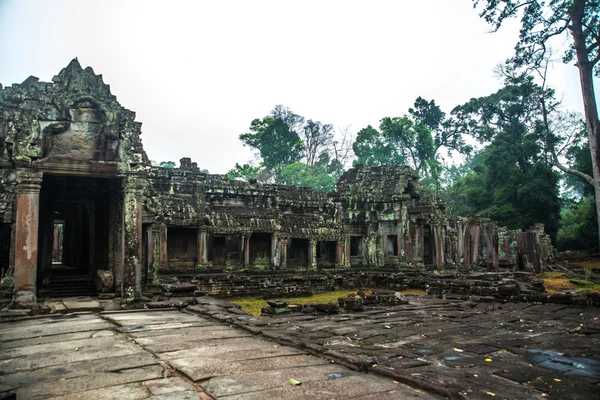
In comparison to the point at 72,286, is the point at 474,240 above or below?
above

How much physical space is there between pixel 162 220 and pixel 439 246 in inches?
500

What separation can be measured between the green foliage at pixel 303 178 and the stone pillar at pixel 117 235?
121 ft

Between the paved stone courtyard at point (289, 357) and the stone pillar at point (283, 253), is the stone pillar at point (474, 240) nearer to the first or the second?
the stone pillar at point (283, 253)

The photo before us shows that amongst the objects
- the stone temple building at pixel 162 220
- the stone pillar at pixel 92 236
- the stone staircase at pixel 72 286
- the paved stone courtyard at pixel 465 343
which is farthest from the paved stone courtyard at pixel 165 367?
the stone pillar at pixel 92 236

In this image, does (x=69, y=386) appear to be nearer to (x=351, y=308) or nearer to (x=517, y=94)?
(x=351, y=308)

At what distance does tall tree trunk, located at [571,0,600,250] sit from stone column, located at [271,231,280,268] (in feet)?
45.9

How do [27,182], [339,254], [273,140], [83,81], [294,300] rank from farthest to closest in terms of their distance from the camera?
[273,140], [339,254], [294,300], [83,81], [27,182]

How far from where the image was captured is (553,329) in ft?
28.1

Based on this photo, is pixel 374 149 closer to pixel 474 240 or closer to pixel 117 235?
pixel 474 240

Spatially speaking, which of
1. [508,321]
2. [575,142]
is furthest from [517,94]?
[508,321]

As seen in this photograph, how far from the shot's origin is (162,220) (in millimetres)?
17156

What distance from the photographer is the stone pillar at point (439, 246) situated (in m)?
21.1

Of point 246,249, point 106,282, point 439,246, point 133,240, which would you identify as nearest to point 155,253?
point 246,249

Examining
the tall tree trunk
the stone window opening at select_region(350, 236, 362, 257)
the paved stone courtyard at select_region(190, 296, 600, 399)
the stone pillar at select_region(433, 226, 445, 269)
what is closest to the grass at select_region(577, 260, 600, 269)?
the tall tree trunk
